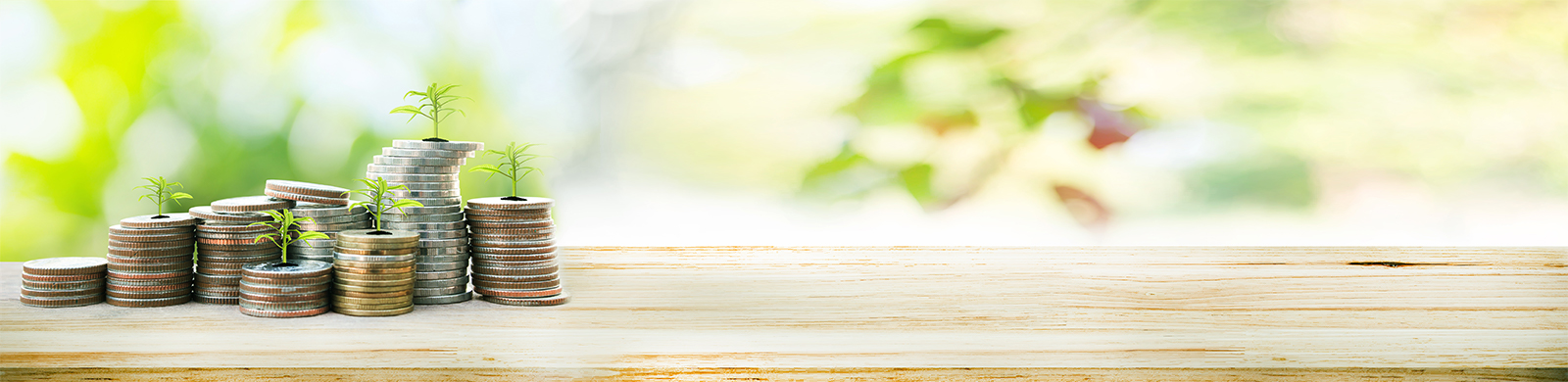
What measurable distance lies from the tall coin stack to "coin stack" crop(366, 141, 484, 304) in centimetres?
4

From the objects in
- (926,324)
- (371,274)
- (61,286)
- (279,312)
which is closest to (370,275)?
(371,274)

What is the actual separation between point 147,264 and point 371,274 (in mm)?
301

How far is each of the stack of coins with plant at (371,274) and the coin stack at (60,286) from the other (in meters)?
A: 0.32

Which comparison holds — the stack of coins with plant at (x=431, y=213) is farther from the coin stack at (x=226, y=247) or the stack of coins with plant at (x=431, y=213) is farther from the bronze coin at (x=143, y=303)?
the bronze coin at (x=143, y=303)

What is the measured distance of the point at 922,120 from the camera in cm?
179

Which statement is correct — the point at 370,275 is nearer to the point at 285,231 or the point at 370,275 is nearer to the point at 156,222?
the point at 285,231

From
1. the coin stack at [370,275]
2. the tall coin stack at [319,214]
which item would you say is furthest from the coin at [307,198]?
the coin stack at [370,275]

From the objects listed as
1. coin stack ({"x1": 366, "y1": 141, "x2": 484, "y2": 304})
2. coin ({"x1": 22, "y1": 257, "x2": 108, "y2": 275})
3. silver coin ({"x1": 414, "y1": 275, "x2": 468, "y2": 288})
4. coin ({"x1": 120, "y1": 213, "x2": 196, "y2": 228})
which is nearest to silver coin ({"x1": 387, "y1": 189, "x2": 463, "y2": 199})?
coin stack ({"x1": 366, "y1": 141, "x2": 484, "y2": 304})

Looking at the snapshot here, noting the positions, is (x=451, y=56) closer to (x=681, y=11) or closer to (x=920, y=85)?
(x=681, y=11)

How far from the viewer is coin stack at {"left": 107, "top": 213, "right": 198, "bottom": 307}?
109 cm

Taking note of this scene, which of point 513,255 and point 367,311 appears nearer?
point 367,311

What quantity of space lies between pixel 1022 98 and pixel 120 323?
1478mm

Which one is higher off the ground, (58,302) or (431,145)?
(431,145)

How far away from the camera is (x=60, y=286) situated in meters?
1.09
